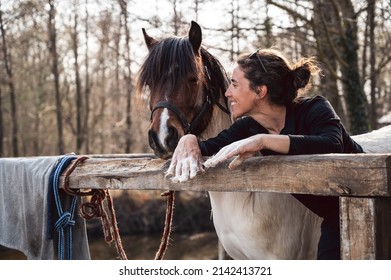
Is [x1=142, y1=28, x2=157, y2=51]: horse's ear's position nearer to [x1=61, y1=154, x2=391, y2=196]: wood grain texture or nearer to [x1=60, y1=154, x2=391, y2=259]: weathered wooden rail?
[x1=61, y1=154, x2=391, y2=196]: wood grain texture

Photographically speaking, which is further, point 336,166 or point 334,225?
point 334,225

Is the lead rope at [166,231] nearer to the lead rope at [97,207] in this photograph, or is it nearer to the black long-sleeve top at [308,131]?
the lead rope at [97,207]

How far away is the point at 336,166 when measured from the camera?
5.77ft

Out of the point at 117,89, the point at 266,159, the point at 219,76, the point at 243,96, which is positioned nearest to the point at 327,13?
the point at 219,76

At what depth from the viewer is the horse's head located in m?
2.76

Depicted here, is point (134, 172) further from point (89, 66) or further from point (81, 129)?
point (89, 66)

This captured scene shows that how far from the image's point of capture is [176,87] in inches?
115

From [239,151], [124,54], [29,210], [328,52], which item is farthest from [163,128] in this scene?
[124,54]

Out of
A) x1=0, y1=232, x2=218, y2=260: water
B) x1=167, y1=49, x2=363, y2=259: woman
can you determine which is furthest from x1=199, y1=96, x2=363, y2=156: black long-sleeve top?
x1=0, y1=232, x2=218, y2=260: water

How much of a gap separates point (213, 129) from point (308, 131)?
917 millimetres

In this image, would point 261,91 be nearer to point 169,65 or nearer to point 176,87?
point 176,87

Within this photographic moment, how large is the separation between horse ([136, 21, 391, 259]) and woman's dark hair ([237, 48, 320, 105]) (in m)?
0.50

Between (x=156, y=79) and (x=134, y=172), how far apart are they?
77cm

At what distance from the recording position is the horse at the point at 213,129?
271cm
